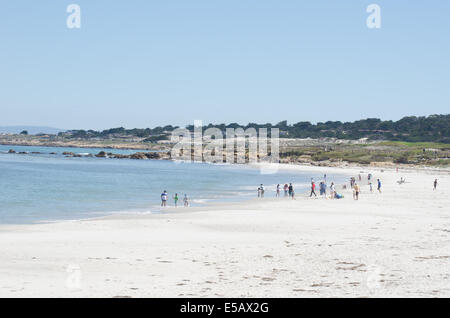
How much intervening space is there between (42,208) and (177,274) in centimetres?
1933

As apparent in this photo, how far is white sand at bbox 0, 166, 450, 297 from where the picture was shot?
35.9 ft

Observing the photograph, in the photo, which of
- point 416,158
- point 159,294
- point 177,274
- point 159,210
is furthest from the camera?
point 416,158

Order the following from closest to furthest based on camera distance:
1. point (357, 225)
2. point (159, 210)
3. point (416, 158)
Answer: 1. point (357, 225)
2. point (159, 210)
3. point (416, 158)

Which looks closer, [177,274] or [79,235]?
[177,274]

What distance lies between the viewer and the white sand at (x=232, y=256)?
10938 mm

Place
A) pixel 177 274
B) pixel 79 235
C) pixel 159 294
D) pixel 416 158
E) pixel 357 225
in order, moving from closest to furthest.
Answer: pixel 159 294 → pixel 177 274 → pixel 79 235 → pixel 357 225 → pixel 416 158

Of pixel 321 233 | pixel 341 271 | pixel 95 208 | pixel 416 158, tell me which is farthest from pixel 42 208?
pixel 416 158

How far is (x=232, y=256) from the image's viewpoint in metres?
14.6

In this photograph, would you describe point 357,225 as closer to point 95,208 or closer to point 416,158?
point 95,208

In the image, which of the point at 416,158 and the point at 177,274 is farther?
the point at 416,158

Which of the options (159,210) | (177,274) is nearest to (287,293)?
(177,274)

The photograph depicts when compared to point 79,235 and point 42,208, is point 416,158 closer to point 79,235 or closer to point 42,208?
point 42,208

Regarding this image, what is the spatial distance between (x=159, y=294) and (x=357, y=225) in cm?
1229
